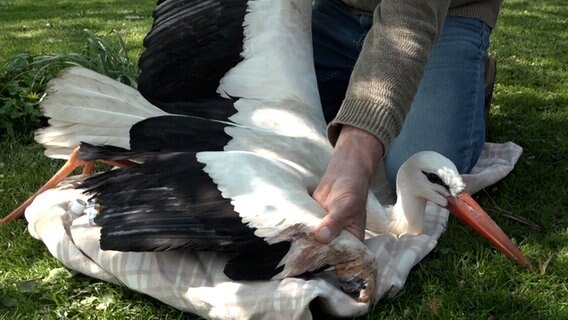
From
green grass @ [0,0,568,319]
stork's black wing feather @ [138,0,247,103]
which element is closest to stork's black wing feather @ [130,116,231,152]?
stork's black wing feather @ [138,0,247,103]

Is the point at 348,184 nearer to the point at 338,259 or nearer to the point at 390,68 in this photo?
the point at 338,259

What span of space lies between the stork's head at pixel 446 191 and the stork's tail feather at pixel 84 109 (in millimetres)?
1043

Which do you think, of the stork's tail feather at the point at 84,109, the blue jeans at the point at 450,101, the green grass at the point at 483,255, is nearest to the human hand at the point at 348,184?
the green grass at the point at 483,255

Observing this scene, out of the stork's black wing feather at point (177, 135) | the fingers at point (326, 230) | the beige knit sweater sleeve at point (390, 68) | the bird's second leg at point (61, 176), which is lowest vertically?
the bird's second leg at point (61, 176)

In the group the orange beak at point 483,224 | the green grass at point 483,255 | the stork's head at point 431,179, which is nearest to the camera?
the green grass at point 483,255

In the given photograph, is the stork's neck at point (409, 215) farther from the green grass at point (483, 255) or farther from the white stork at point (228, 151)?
the green grass at point (483, 255)

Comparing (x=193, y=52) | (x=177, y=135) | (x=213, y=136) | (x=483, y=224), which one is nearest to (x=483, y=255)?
(x=483, y=224)

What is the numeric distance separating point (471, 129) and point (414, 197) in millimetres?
747

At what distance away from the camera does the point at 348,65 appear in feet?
12.5

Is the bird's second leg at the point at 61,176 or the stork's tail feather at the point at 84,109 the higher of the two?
the stork's tail feather at the point at 84,109

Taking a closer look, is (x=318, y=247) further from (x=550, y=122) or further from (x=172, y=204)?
(x=550, y=122)

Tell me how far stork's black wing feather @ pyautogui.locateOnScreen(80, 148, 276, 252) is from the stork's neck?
72 cm

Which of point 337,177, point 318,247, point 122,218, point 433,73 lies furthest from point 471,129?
point 122,218

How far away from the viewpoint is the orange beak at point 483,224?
2.59 meters
